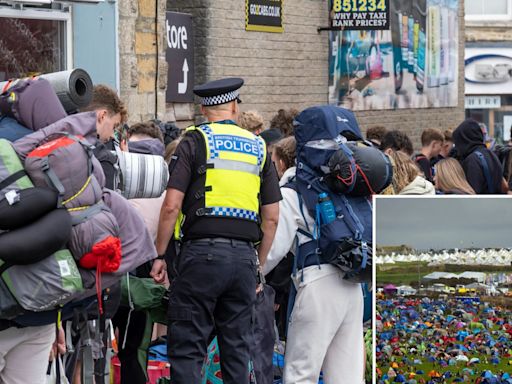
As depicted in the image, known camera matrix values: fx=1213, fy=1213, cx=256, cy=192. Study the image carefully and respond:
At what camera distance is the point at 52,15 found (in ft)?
37.2

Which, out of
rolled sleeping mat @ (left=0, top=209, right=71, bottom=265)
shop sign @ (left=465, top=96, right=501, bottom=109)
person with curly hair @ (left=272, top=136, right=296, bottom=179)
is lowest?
shop sign @ (left=465, top=96, right=501, bottom=109)

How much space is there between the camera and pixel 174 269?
6.53m

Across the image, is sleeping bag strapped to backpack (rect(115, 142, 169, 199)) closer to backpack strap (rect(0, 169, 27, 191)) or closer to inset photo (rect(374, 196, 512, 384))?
inset photo (rect(374, 196, 512, 384))

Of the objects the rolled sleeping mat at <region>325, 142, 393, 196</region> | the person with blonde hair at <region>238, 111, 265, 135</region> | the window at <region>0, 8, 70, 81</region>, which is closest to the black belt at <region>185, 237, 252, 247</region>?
the rolled sleeping mat at <region>325, 142, 393, 196</region>

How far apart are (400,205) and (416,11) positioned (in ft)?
56.3

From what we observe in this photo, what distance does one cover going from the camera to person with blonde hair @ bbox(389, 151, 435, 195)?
789 cm

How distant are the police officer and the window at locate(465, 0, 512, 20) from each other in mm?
27942

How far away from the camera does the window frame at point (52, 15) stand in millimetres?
11031

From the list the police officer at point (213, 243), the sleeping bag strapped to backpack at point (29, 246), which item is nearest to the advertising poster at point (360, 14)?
the police officer at point (213, 243)

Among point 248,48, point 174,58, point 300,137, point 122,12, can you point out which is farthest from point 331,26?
point 300,137

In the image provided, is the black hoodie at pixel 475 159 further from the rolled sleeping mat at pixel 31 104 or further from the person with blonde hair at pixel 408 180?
the rolled sleeping mat at pixel 31 104

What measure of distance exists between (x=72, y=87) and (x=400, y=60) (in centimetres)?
1677

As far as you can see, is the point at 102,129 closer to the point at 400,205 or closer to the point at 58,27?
the point at 400,205

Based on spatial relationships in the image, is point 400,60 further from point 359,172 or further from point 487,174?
point 359,172
